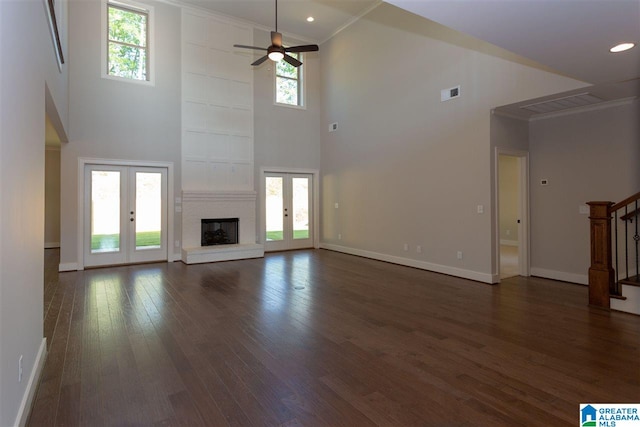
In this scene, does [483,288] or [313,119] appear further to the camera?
[313,119]

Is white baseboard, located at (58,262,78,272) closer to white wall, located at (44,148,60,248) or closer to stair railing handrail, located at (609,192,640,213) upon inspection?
white wall, located at (44,148,60,248)

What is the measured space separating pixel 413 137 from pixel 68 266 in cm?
702

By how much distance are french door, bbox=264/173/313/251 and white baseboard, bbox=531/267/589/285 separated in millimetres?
5454

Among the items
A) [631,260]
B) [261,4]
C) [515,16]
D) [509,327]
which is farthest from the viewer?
[261,4]

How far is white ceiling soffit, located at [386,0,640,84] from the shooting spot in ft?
8.19

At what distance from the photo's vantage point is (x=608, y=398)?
7.56 ft

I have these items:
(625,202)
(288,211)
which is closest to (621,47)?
(625,202)

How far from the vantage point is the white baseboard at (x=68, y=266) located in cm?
653

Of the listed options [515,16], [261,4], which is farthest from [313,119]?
[515,16]

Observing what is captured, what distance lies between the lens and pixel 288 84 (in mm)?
9320

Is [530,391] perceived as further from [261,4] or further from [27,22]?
[261,4]

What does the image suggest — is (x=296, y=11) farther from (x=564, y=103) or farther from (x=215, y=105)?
(x=564, y=103)

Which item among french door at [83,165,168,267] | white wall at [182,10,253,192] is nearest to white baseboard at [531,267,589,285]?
white wall at [182,10,253,192]

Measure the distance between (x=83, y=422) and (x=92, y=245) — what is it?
227 inches
